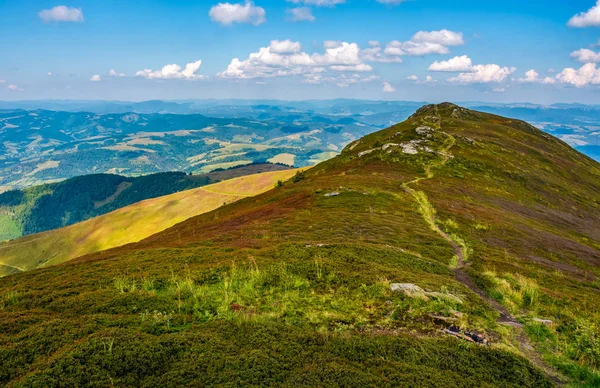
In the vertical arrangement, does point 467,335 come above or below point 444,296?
below

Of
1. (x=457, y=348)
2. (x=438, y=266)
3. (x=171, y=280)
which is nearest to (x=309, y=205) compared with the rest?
(x=438, y=266)

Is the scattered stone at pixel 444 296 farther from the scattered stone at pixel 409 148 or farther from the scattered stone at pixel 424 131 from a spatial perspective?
the scattered stone at pixel 424 131

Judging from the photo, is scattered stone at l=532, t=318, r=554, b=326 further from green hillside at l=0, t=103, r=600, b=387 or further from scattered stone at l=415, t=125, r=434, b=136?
scattered stone at l=415, t=125, r=434, b=136

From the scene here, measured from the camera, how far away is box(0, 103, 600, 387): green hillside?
11.7 m

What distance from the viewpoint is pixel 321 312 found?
16797 millimetres

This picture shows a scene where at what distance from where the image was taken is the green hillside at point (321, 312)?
11719 millimetres

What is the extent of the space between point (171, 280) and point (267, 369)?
1114 centimetres

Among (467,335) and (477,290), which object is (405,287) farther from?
(477,290)

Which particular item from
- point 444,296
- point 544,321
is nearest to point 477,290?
point 544,321

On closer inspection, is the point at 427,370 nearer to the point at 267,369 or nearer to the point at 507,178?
the point at 267,369

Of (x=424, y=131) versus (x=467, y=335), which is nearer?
(x=467, y=335)

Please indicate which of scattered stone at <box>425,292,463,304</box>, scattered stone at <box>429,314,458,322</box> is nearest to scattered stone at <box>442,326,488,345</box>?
scattered stone at <box>429,314,458,322</box>

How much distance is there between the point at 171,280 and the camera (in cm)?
2019

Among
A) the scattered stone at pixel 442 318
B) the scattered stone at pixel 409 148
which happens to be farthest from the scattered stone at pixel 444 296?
the scattered stone at pixel 409 148
